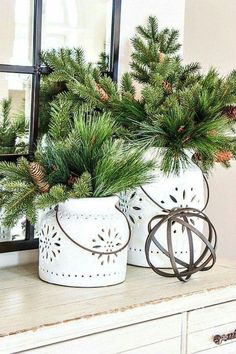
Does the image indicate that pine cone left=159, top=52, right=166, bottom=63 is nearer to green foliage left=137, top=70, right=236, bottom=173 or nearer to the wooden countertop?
green foliage left=137, top=70, right=236, bottom=173

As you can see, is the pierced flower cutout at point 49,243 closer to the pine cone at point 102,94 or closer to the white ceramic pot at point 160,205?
the white ceramic pot at point 160,205

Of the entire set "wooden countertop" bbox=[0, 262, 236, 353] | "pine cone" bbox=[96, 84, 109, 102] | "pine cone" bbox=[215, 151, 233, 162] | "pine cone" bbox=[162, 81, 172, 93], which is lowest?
"wooden countertop" bbox=[0, 262, 236, 353]

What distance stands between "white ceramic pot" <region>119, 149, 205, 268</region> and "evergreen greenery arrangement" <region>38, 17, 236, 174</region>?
0.05 metres

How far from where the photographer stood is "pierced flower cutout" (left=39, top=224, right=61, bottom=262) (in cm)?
142

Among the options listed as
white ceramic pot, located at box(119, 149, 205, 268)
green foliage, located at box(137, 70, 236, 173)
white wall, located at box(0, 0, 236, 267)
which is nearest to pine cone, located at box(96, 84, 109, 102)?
green foliage, located at box(137, 70, 236, 173)

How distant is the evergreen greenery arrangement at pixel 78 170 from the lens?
55.5 inches

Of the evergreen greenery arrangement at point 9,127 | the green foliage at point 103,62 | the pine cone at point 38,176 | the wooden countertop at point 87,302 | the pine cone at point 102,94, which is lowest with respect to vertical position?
the wooden countertop at point 87,302

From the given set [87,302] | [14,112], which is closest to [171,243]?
[87,302]

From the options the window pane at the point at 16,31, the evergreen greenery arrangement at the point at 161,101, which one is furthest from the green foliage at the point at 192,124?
the window pane at the point at 16,31

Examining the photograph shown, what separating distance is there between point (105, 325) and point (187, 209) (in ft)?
1.29

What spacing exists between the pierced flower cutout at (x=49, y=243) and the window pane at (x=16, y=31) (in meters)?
0.44

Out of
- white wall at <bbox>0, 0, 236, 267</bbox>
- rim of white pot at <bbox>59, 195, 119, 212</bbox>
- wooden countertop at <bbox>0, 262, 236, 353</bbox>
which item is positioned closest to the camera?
wooden countertop at <bbox>0, 262, 236, 353</bbox>

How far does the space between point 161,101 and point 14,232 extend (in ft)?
1.66

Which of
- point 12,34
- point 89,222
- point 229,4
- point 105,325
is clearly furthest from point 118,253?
point 229,4
